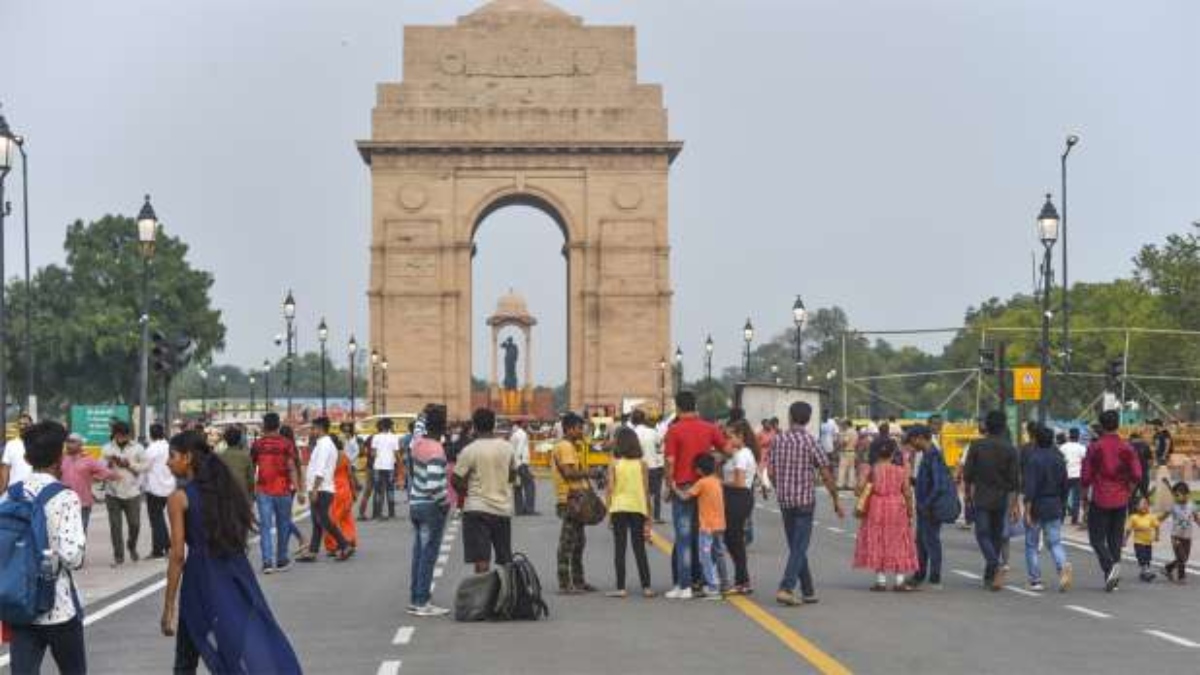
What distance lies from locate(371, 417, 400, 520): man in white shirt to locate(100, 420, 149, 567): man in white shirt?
7.73 metres

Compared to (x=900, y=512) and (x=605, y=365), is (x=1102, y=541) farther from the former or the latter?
(x=605, y=365)

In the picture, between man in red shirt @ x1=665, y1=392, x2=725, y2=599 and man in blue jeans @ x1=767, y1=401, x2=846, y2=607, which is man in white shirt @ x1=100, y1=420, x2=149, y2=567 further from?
man in blue jeans @ x1=767, y1=401, x2=846, y2=607

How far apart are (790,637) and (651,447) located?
14625 millimetres

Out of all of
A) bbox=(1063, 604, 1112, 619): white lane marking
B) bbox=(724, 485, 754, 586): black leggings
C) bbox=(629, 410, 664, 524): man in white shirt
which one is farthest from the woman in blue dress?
bbox=(629, 410, 664, 524): man in white shirt

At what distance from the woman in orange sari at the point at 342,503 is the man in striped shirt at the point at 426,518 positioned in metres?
6.93

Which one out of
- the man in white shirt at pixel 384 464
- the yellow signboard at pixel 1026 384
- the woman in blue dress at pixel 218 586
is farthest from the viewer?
the yellow signboard at pixel 1026 384

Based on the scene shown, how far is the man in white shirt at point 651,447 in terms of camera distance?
96.4 feet

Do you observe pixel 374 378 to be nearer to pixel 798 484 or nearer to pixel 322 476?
pixel 322 476

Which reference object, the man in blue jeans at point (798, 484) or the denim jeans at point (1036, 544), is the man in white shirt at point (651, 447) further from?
A: the man in blue jeans at point (798, 484)

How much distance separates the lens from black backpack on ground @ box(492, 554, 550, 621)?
17734mm

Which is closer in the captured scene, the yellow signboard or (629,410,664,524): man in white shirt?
(629,410,664,524): man in white shirt

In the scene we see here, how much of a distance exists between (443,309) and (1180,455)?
38673mm

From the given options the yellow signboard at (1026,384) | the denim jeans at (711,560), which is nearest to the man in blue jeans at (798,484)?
the denim jeans at (711,560)

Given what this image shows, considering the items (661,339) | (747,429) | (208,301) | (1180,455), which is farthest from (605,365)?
(747,429)
